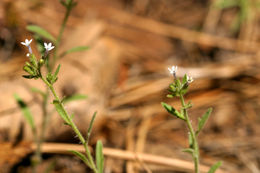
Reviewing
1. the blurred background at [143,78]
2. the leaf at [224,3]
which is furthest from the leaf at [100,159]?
the leaf at [224,3]

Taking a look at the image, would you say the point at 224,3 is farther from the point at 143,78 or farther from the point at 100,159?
the point at 100,159

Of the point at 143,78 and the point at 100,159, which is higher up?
the point at 143,78

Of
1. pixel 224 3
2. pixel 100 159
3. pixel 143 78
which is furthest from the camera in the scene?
pixel 224 3

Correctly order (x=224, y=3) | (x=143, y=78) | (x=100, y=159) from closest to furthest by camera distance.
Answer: (x=100, y=159)
(x=143, y=78)
(x=224, y=3)

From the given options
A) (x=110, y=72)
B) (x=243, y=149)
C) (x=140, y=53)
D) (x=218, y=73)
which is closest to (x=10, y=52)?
(x=110, y=72)

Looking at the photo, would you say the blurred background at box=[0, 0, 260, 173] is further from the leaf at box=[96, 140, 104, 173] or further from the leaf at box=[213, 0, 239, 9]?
the leaf at box=[96, 140, 104, 173]

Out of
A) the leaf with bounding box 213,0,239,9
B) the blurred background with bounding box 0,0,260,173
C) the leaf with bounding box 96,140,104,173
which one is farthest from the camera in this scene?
the leaf with bounding box 213,0,239,9

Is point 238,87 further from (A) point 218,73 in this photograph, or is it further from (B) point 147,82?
(B) point 147,82

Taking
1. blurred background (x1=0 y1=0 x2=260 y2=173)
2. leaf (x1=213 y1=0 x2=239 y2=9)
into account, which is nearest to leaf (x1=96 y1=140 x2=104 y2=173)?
blurred background (x1=0 y1=0 x2=260 y2=173)

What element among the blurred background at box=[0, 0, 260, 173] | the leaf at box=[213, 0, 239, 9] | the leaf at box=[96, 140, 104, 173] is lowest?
the leaf at box=[96, 140, 104, 173]

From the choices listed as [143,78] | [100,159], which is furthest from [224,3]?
[100,159]
